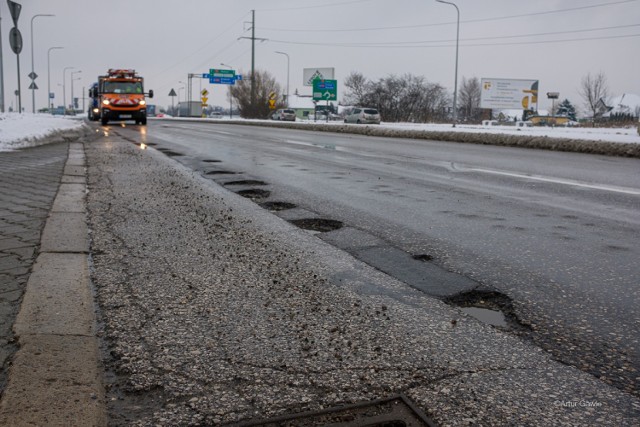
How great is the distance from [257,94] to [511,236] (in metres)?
80.2

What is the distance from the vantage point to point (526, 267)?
3.59m

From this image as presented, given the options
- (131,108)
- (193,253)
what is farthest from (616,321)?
(131,108)

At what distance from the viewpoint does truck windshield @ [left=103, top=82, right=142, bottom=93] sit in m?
31.4

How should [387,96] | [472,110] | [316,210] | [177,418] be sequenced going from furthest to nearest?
[472,110] → [387,96] → [316,210] → [177,418]

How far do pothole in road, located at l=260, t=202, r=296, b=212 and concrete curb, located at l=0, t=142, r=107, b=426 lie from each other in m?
2.22

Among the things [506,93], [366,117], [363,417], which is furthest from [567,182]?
[506,93]

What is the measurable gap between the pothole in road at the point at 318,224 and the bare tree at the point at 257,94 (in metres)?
70.4

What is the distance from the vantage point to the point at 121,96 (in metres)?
31.4

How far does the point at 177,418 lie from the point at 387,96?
77604 mm

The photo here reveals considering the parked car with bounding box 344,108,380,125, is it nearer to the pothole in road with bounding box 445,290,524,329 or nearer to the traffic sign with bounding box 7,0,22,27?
the traffic sign with bounding box 7,0,22,27

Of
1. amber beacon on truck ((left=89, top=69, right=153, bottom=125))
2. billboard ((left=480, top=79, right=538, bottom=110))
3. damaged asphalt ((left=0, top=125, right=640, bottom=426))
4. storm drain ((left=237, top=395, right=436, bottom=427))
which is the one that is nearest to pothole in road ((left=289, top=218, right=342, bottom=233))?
damaged asphalt ((left=0, top=125, right=640, bottom=426))

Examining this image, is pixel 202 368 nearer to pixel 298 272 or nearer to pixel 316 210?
pixel 298 272

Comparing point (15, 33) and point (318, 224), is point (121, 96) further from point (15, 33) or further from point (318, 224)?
point (318, 224)

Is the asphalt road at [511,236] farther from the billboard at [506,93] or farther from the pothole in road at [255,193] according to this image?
the billboard at [506,93]
